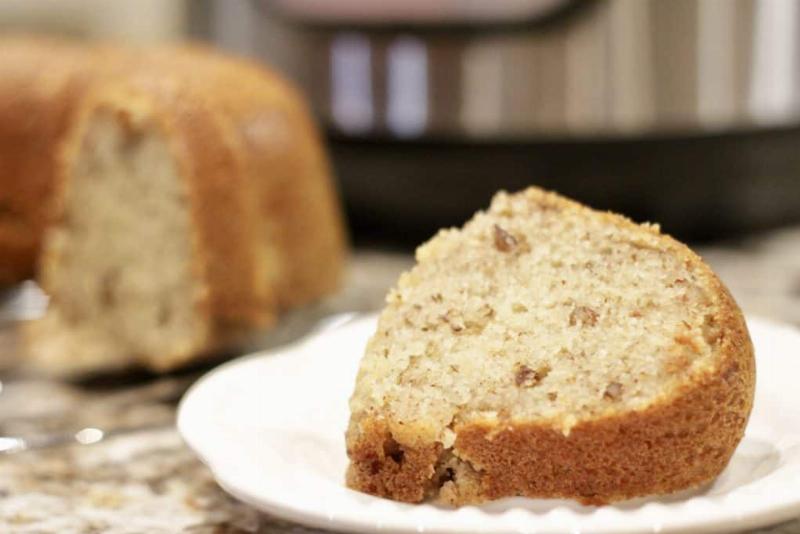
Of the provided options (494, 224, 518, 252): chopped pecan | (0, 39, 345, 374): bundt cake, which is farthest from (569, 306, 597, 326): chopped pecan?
(0, 39, 345, 374): bundt cake

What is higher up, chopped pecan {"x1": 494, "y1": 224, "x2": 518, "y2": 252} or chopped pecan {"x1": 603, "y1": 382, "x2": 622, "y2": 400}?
chopped pecan {"x1": 494, "y1": 224, "x2": 518, "y2": 252}

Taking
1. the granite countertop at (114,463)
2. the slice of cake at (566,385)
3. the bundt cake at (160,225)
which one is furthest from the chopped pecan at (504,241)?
the bundt cake at (160,225)

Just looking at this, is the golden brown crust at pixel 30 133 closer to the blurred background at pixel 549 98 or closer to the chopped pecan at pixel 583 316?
the blurred background at pixel 549 98

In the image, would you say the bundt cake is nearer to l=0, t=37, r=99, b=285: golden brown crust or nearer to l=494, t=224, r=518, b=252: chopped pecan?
l=0, t=37, r=99, b=285: golden brown crust

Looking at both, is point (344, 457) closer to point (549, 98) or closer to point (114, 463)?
point (114, 463)

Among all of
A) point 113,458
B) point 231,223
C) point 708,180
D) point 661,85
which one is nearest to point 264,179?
point 231,223
